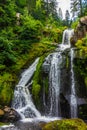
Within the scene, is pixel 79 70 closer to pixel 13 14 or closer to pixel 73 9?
pixel 13 14

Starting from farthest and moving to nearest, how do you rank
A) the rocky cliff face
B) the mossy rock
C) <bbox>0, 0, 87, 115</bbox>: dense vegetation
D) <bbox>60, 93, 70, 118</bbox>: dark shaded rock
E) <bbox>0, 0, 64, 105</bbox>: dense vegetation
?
the rocky cliff face < <bbox>0, 0, 64, 105</bbox>: dense vegetation < <bbox>0, 0, 87, 115</bbox>: dense vegetation < <bbox>60, 93, 70, 118</bbox>: dark shaded rock < the mossy rock

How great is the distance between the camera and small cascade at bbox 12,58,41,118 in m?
21.5

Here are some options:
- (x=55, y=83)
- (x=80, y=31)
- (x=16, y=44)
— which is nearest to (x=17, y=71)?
(x=55, y=83)

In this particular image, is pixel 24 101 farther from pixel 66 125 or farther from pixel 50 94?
pixel 66 125

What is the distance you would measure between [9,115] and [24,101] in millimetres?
2681

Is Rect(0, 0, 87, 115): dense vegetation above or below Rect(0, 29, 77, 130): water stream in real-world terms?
above

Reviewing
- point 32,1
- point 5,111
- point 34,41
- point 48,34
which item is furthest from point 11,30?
point 32,1

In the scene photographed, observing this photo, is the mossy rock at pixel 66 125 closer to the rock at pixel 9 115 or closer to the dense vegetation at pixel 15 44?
the rock at pixel 9 115

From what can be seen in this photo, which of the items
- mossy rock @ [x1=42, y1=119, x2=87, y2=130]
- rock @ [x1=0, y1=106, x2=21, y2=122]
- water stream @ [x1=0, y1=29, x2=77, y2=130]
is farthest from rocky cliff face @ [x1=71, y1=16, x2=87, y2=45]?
mossy rock @ [x1=42, y1=119, x2=87, y2=130]

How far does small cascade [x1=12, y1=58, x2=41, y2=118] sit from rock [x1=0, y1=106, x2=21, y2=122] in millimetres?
761

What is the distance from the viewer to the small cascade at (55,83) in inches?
863

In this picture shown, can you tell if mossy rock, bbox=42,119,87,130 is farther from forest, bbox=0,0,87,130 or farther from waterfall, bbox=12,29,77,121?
forest, bbox=0,0,87,130

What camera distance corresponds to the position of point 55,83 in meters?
23.0

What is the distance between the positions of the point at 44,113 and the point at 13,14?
17.3m
